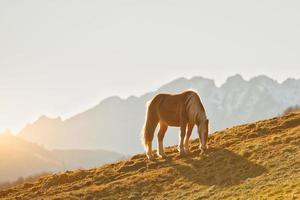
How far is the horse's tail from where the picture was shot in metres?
30.7

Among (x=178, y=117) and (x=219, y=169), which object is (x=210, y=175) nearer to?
(x=219, y=169)

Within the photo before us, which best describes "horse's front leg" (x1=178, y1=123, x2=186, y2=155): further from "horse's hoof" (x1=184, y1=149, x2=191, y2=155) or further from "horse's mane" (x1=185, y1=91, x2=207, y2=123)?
"horse's mane" (x1=185, y1=91, x2=207, y2=123)

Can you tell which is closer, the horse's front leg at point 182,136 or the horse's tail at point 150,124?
the horse's front leg at point 182,136

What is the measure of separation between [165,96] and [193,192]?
8.99 metres

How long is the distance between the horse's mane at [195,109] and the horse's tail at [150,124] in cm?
272

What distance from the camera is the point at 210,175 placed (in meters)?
24.2

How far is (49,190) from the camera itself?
28047 millimetres

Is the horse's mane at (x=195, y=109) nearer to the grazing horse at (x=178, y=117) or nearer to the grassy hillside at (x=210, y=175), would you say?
the grazing horse at (x=178, y=117)

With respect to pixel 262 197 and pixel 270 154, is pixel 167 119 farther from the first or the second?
pixel 262 197

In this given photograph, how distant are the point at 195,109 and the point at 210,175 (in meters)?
5.16

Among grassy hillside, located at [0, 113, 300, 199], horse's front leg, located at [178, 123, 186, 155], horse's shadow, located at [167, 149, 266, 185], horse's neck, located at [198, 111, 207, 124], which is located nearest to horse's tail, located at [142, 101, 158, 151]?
grassy hillside, located at [0, 113, 300, 199]

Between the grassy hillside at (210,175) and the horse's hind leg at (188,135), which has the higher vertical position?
the horse's hind leg at (188,135)

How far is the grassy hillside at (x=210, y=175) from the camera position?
21.9m

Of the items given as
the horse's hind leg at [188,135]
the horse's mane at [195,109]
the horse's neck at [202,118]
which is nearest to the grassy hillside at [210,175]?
the horse's hind leg at [188,135]
